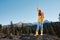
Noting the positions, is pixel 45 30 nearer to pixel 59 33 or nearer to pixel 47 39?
pixel 59 33

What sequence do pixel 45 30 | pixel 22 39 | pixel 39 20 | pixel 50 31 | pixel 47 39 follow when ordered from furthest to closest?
1. pixel 45 30
2. pixel 50 31
3. pixel 22 39
4. pixel 47 39
5. pixel 39 20

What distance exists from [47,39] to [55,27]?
2031 cm

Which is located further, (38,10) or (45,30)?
(45,30)

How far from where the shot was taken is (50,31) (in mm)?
110062

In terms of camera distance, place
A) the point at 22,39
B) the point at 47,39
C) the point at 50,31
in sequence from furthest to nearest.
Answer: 1. the point at 50,31
2. the point at 22,39
3. the point at 47,39

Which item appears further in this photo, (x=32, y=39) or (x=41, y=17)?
(x=32, y=39)

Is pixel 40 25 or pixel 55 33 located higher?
pixel 40 25

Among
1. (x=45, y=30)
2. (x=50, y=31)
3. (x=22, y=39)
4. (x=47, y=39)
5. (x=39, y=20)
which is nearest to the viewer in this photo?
(x=39, y=20)

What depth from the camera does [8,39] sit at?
102312mm

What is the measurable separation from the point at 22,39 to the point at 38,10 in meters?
88.4

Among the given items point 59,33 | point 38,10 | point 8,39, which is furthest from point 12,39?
point 38,10

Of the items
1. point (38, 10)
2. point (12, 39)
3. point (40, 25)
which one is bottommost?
point (12, 39)

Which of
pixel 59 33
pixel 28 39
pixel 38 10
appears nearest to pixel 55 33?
pixel 59 33

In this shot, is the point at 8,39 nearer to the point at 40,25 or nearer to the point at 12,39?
the point at 12,39
